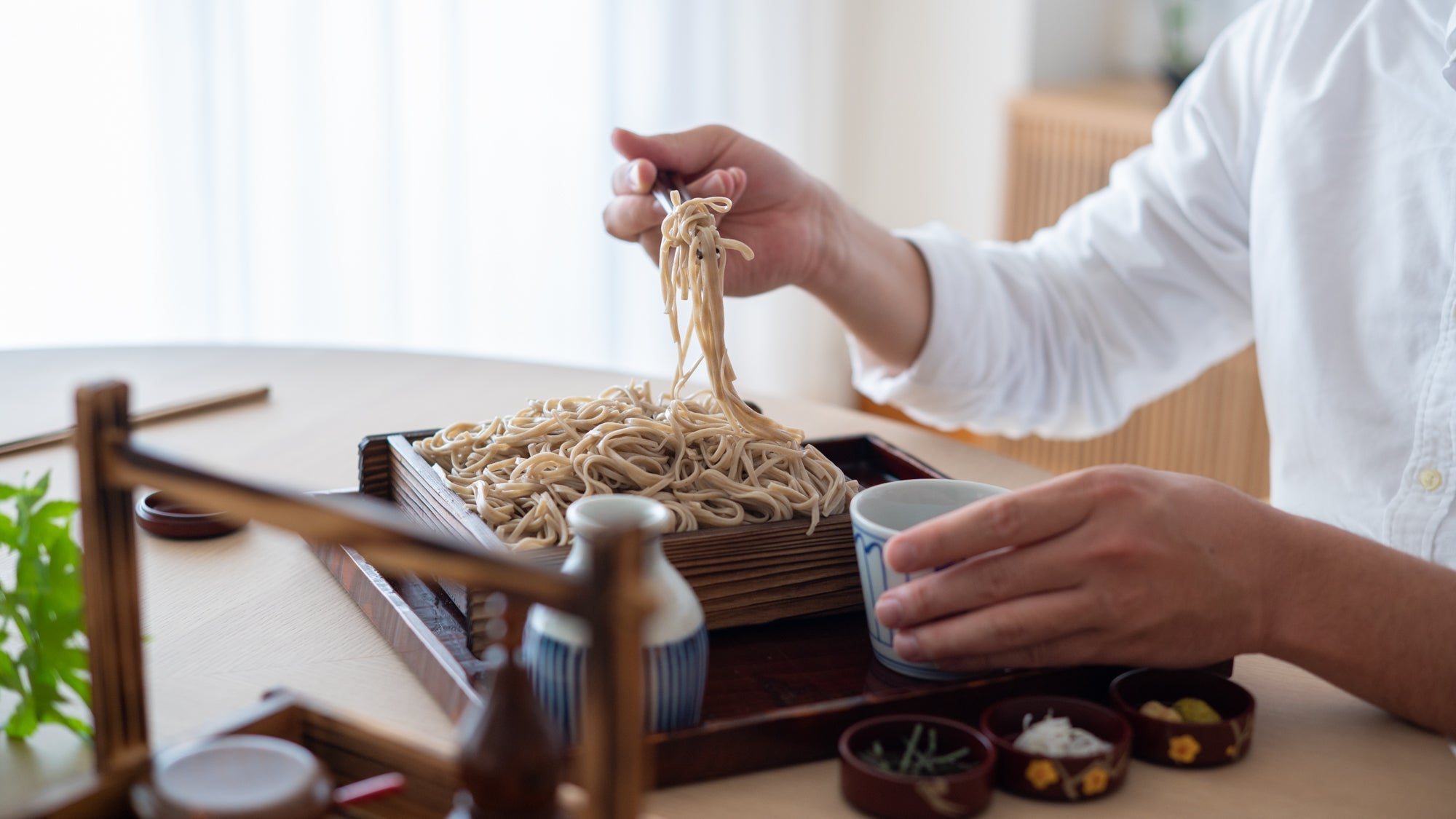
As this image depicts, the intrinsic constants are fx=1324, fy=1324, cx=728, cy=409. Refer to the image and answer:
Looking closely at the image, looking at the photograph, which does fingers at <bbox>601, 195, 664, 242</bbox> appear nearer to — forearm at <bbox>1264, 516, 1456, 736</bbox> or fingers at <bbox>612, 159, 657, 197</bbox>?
fingers at <bbox>612, 159, 657, 197</bbox>

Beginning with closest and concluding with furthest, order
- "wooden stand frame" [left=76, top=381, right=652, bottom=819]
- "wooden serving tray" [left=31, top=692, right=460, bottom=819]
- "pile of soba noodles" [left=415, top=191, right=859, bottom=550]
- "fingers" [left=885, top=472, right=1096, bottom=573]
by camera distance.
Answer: "wooden stand frame" [left=76, top=381, right=652, bottom=819] < "wooden serving tray" [left=31, top=692, right=460, bottom=819] < "fingers" [left=885, top=472, right=1096, bottom=573] < "pile of soba noodles" [left=415, top=191, right=859, bottom=550]

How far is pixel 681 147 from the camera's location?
5.03 feet

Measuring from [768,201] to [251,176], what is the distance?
1.77 meters

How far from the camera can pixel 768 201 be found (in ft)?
5.40

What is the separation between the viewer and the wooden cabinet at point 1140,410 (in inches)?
128

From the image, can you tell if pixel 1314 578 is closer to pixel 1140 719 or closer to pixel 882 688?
pixel 1140 719

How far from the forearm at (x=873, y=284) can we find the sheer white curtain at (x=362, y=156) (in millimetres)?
1728

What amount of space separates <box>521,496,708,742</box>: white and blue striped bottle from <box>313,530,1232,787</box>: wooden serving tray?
27 mm

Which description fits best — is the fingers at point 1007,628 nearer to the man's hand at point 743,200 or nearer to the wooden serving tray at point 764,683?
the wooden serving tray at point 764,683

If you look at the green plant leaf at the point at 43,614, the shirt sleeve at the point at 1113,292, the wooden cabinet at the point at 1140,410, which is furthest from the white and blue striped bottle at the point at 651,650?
the wooden cabinet at the point at 1140,410

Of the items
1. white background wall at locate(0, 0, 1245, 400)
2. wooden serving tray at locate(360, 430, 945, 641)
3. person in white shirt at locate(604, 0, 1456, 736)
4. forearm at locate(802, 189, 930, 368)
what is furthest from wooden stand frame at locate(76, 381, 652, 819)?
white background wall at locate(0, 0, 1245, 400)

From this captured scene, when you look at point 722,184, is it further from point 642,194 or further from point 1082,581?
point 1082,581

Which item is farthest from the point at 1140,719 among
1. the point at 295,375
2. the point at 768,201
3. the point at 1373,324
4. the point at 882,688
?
the point at 295,375

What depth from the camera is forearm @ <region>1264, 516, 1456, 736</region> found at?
3.22 ft
